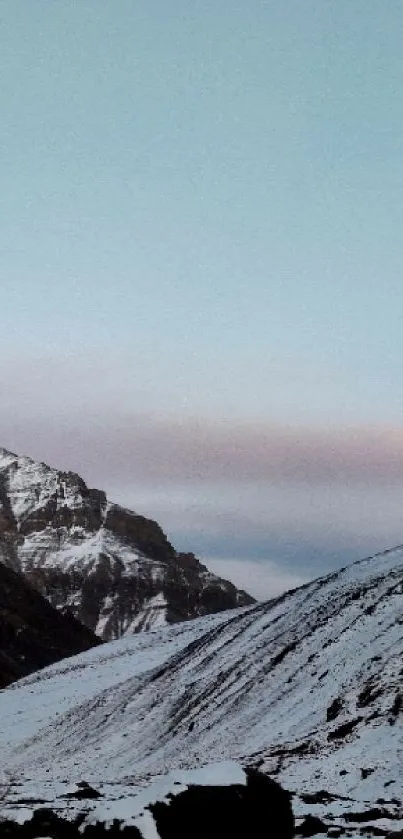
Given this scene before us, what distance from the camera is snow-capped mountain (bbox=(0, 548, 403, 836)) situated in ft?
109

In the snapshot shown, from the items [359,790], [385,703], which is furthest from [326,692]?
[359,790]

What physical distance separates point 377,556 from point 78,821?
62.3 meters

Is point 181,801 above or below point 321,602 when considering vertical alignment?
below

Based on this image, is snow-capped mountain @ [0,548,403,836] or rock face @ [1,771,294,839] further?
snow-capped mountain @ [0,548,403,836]

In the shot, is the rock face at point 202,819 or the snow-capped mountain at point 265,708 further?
the snow-capped mountain at point 265,708

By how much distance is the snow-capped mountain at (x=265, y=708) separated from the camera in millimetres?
33281

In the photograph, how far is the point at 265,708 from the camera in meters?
55.1

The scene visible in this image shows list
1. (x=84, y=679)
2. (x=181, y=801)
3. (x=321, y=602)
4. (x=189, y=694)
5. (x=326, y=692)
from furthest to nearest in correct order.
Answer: (x=84, y=679) → (x=321, y=602) → (x=189, y=694) → (x=326, y=692) → (x=181, y=801)

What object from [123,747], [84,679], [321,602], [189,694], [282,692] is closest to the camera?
[282,692]

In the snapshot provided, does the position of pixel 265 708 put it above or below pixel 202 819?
above

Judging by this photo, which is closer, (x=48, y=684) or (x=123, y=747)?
(x=123, y=747)

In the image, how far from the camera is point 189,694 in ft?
215

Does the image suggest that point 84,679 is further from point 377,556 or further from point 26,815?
point 26,815

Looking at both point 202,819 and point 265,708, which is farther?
point 265,708
